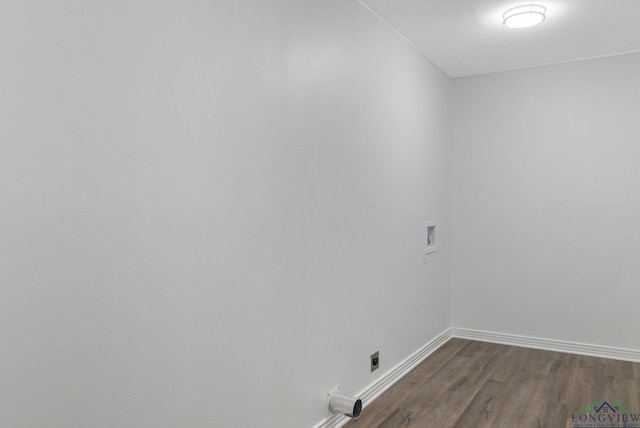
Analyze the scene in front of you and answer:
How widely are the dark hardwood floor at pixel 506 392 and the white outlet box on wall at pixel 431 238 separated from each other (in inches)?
35.1

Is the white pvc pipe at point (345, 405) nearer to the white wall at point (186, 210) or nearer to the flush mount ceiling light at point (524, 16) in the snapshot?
the white wall at point (186, 210)

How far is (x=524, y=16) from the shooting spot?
306cm

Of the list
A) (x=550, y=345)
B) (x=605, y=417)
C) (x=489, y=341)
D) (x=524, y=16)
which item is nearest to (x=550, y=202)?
(x=550, y=345)

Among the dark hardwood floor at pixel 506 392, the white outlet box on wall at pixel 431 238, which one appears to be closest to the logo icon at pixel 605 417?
the dark hardwood floor at pixel 506 392

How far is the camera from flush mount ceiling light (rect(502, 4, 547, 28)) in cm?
299

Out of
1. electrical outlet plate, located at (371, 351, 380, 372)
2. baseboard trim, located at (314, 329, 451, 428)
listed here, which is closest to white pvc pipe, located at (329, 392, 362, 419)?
baseboard trim, located at (314, 329, 451, 428)

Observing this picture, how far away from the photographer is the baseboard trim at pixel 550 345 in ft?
12.9

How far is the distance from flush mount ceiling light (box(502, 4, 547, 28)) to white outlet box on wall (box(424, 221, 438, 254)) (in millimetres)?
1650

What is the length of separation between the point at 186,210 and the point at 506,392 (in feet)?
8.42

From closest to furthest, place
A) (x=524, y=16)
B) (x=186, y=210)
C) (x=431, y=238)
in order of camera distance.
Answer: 1. (x=186, y=210)
2. (x=524, y=16)
3. (x=431, y=238)

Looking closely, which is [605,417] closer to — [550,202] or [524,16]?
[550,202]

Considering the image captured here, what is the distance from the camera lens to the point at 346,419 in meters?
2.74

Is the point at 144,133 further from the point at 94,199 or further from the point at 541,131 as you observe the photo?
the point at 541,131

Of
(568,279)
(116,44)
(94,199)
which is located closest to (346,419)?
(94,199)
